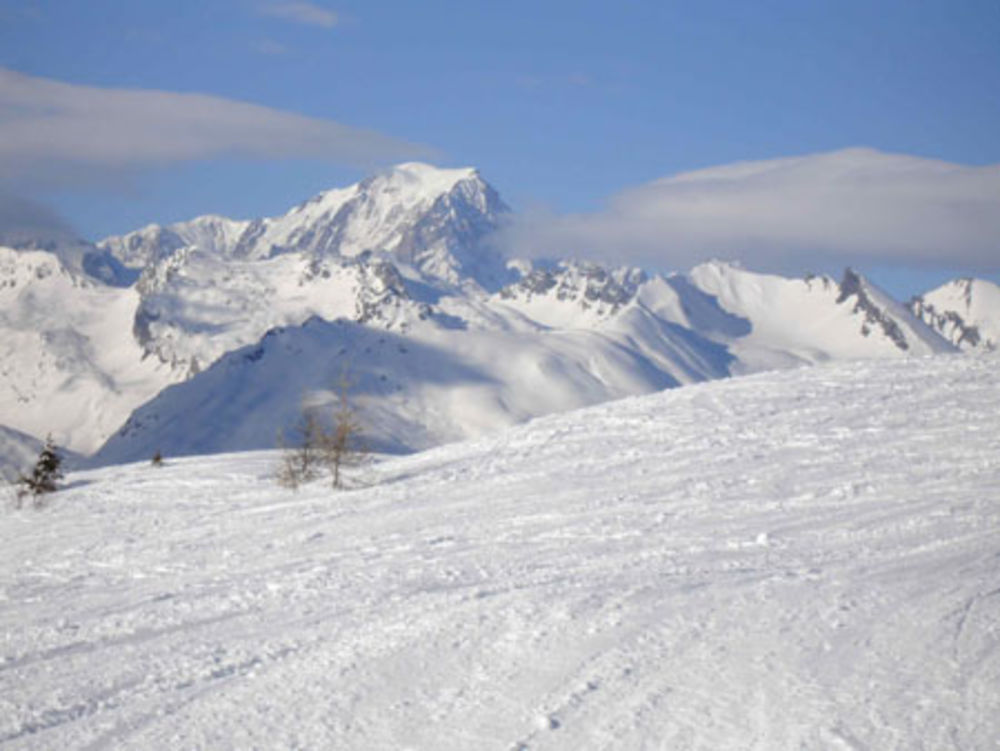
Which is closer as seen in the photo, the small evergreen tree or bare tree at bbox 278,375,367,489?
bare tree at bbox 278,375,367,489

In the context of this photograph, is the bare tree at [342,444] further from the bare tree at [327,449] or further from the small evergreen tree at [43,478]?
the small evergreen tree at [43,478]

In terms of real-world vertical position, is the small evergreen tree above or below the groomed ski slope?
below

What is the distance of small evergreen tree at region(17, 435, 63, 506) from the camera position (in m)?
40.7

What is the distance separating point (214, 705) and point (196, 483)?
26.1m

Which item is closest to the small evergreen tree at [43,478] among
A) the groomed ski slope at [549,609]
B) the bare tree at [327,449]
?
the bare tree at [327,449]

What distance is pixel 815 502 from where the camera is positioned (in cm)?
2508

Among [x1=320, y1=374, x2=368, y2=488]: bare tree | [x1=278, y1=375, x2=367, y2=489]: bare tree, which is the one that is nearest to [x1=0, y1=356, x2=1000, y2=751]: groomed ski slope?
[x1=320, y1=374, x2=368, y2=488]: bare tree

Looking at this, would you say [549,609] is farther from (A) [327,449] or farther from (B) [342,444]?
(A) [327,449]

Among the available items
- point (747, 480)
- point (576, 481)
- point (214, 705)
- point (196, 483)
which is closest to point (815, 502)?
point (747, 480)

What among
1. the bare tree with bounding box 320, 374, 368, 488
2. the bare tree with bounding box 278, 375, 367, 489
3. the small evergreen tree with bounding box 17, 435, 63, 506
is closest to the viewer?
the bare tree with bounding box 320, 374, 368, 488

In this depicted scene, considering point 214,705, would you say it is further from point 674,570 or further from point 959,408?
point 959,408

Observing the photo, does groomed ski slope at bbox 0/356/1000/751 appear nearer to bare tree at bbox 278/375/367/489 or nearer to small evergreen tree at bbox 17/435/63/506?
bare tree at bbox 278/375/367/489

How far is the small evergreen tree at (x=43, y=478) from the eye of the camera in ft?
133

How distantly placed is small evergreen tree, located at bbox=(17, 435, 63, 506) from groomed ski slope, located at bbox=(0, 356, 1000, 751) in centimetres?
1033
